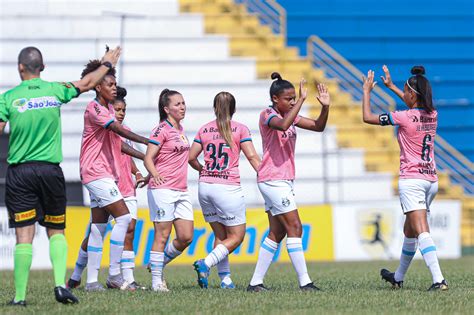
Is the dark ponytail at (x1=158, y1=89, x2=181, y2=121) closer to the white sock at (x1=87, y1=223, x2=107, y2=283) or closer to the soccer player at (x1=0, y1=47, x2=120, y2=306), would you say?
the white sock at (x1=87, y1=223, x2=107, y2=283)

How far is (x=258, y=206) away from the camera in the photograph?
752 inches

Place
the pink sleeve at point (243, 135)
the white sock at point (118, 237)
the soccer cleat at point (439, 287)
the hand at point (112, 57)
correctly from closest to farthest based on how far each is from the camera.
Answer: the hand at point (112, 57) < the soccer cleat at point (439, 287) < the white sock at point (118, 237) < the pink sleeve at point (243, 135)

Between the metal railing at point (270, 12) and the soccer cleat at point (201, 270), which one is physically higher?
Answer: the metal railing at point (270, 12)

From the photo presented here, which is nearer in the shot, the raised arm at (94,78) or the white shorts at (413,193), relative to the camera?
the raised arm at (94,78)

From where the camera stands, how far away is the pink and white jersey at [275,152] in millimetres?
9680

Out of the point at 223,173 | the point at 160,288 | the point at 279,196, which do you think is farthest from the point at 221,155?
the point at 160,288

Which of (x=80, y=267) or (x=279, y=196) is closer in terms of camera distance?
(x=279, y=196)

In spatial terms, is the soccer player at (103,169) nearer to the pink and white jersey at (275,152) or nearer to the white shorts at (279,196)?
the pink and white jersey at (275,152)

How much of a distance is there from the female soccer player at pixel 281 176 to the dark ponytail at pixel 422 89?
34.7 inches

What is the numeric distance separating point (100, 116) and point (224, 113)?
1287mm

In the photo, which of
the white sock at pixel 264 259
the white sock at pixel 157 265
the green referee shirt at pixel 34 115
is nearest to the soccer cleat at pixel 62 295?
the green referee shirt at pixel 34 115

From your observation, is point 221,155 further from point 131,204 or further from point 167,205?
point 131,204

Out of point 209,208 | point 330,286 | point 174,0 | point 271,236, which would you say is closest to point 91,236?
point 209,208

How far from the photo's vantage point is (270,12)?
2484 centimetres
